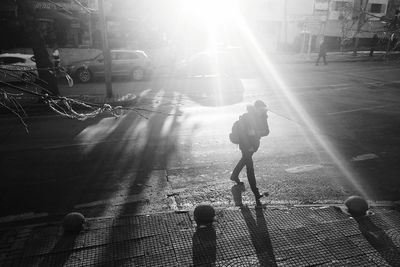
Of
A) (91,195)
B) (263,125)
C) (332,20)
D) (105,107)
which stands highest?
(332,20)

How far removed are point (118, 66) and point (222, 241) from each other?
16.7 meters

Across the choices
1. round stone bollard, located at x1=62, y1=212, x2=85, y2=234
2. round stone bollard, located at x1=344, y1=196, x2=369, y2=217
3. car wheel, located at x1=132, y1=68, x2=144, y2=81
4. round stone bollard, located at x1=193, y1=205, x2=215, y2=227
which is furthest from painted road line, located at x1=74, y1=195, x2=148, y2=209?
car wheel, located at x1=132, y1=68, x2=144, y2=81

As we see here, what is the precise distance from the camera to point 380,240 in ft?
16.6

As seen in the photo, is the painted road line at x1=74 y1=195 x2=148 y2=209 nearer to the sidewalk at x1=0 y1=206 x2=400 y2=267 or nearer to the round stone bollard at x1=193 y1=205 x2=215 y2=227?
the sidewalk at x1=0 y1=206 x2=400 y2=267

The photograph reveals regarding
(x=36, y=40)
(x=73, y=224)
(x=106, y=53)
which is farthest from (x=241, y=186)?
(x=36, y=40)

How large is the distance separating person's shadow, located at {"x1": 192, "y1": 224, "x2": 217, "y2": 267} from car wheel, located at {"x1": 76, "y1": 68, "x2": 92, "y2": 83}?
54.1 ft

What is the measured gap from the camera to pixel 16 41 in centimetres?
2653

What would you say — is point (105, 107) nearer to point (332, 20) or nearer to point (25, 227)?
point (25, 227)

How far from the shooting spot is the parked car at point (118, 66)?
65.0ft

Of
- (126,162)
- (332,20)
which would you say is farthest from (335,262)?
(332,20)

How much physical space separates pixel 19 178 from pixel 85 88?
37.8 ft

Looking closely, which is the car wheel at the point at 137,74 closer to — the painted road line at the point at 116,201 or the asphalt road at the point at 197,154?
the asphalt road at the point at 197,154

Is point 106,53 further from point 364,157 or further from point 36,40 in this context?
point 364,157

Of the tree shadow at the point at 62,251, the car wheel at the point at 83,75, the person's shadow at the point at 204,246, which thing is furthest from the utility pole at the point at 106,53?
the person's shadow at the point at 204,246
